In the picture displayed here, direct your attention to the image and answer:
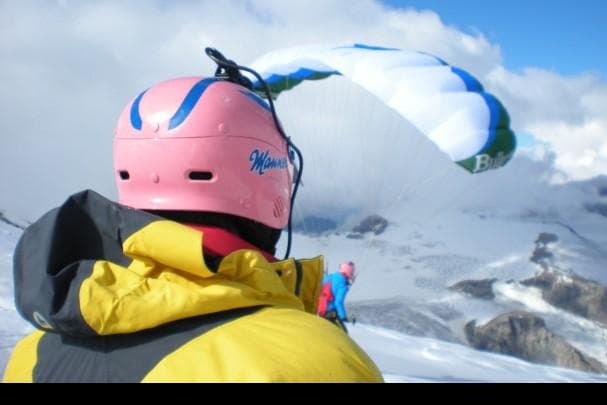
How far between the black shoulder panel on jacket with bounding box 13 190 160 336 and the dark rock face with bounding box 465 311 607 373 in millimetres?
14708

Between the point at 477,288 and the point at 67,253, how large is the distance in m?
17.8

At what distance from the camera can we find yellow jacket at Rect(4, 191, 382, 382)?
2.16 feet

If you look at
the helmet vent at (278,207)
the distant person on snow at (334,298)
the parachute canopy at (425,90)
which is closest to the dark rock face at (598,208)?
the parachute canopy at (425,90)

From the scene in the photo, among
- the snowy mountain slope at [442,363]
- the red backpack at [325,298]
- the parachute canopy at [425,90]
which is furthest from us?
the parachute canopy at [425,90]

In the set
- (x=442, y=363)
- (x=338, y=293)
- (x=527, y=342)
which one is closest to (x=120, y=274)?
(x=338, y=293)

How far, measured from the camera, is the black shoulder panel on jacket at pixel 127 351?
698 millimetres

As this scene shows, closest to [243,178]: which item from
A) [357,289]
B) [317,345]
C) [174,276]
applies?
[174,276]

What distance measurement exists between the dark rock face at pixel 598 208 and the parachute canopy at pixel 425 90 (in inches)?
879

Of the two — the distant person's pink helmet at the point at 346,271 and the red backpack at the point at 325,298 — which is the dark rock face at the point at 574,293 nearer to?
the distant person's pink helmet at the point at 346,271

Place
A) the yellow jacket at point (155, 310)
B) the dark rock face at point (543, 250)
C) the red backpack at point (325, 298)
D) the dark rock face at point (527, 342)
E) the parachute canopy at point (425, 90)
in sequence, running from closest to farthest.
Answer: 1. the yellow jacket at point (155, 310)
2. the red backpack at point (325, 298)
3. the parachute canopy at point (425, 90)
4. the dark rock face at point (527, 342)
5. the dark rock face at point (543, 250)

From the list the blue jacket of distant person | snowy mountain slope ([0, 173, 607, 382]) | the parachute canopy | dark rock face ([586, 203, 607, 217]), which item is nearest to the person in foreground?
snowy mountain slope ([0, 173, 607, 382])

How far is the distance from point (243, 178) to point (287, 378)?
0.61 meters

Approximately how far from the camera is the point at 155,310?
2.29 feet
